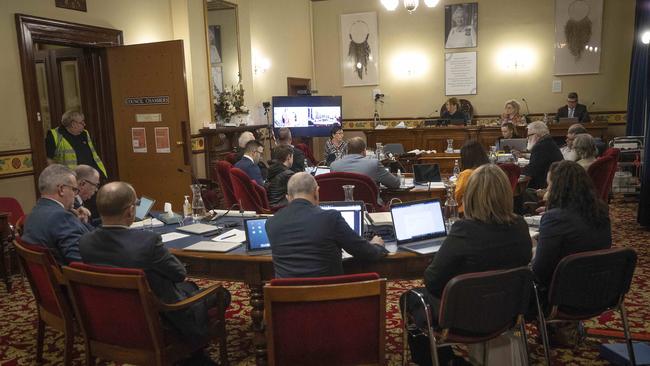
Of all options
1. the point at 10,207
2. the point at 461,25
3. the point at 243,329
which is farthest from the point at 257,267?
the point at 461,25

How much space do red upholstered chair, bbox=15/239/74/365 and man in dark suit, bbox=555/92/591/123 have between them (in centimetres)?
919

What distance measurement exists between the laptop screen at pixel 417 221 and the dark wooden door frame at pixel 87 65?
4.33 metres

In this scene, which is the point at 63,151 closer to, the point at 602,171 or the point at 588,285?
the point at 588,285

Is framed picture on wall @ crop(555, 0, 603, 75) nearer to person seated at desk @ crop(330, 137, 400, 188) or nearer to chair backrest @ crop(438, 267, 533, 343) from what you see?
person seated at desk @ crop(330, 137, 400, 188)

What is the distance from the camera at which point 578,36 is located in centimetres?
1058

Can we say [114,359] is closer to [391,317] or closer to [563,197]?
[391,317]

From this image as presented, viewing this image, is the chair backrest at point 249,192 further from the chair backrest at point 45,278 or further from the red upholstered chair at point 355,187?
the chair backrest at point 45,278

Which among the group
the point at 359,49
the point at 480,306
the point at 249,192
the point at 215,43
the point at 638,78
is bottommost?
the point at 480,306

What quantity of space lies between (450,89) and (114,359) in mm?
9983

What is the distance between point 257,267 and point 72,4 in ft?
15.4

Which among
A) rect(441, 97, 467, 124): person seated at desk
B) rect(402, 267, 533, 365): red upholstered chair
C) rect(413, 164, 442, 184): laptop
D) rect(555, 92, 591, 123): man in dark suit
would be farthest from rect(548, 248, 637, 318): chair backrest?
rect(441, 97, 467, 124): person seated at desk

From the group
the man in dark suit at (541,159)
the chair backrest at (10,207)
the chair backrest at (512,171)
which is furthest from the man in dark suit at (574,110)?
the chair backrest at (10,207)

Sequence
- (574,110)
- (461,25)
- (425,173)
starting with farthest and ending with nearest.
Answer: (461,25)
(574,110)
(425,173)

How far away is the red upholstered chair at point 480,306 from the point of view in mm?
2414
